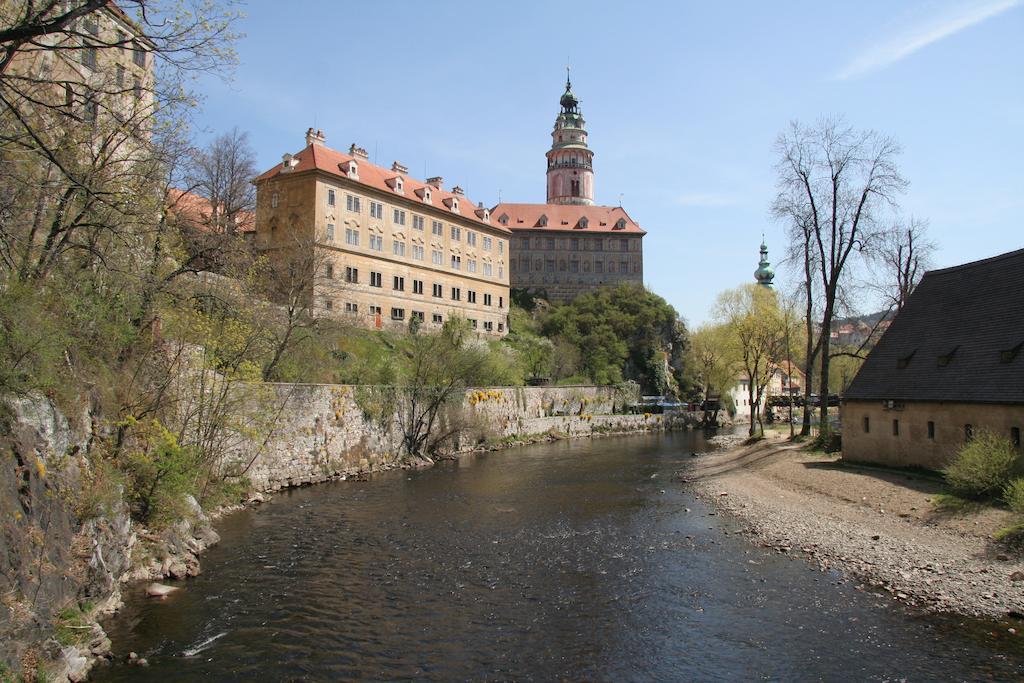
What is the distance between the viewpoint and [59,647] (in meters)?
8.45

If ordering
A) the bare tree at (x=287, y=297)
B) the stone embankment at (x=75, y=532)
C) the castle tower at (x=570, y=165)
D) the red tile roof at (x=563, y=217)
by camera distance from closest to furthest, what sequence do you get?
the stone embankment at (x=75, y=532), the bare tree at (x=287, y=297), the red tile roof at (x=563, y=217), the castle tower at (x=570, y=165)

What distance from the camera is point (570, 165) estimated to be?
87000 millimetres

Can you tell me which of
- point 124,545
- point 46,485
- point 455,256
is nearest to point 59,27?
point 46,485

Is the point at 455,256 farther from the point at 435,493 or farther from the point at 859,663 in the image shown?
the point at 859,663

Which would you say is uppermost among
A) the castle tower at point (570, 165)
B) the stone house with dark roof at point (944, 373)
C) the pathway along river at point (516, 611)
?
the castle tower at point (570, 165)

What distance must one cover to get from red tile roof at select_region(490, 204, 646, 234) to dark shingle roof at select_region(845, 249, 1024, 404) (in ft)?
179

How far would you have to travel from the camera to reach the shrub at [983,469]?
15258 mm

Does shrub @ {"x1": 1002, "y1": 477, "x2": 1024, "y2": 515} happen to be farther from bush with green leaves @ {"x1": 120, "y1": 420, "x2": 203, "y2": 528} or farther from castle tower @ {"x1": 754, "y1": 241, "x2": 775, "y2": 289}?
castle tower @ {"x1": 754, "y1": 241, "x2": 775, "y2": 289}

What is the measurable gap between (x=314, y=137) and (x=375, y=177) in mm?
4895

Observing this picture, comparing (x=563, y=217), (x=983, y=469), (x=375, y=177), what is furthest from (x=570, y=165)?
(x=983, y=469)

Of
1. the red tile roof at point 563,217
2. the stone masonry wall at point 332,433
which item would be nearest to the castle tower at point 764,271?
the red tile roof at point 563,217

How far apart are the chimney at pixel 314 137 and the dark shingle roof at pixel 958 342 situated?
1456 inches

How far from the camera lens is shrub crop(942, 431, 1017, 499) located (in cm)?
1526

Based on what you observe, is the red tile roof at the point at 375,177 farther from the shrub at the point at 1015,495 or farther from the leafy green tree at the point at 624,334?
the shrub at the point at 1015,495
